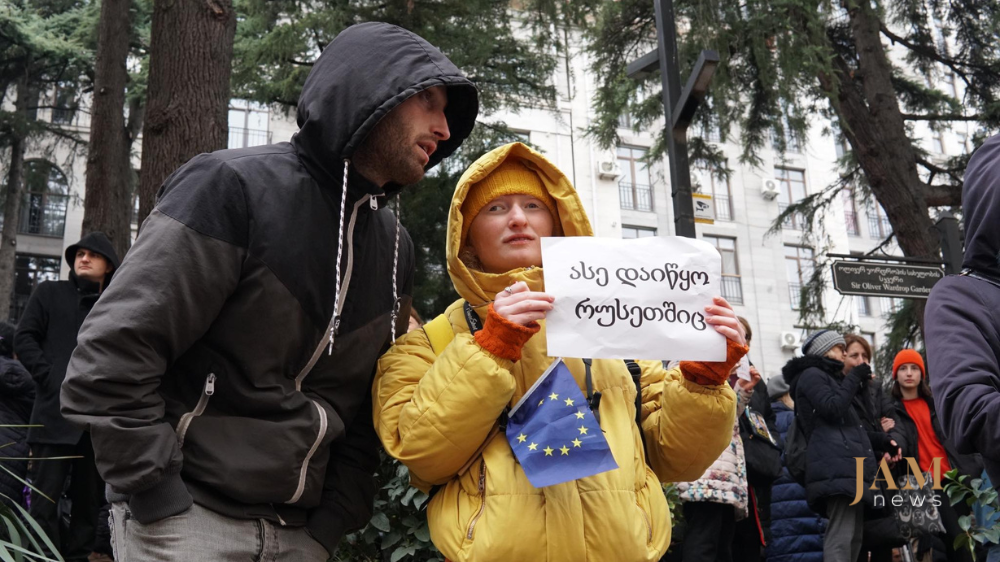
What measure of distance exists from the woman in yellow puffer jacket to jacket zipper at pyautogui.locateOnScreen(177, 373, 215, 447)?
49cm

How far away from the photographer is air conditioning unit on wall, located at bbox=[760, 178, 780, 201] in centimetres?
3731

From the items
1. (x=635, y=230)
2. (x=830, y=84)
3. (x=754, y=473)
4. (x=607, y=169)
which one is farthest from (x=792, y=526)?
(x=635, y=230)

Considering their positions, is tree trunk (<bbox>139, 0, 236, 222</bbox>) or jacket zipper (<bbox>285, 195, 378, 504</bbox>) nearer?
jacket zipper (<bbox>285, 195, 378, 504</bbox>)

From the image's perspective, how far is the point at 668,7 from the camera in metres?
8.14

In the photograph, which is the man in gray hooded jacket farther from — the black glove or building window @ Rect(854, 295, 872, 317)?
building window @ Rect(854, 295, 872, 317)

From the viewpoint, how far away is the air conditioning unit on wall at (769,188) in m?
37.3

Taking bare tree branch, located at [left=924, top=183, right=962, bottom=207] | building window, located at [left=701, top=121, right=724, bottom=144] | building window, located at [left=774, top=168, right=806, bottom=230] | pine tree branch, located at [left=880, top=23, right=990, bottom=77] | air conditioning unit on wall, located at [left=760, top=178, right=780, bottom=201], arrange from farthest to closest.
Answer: building window, located at [left=774, top=168, right=806, bottom=230]
air conditioning unit on wall, located at [left=760, top=178, right=780, bottom=201]
pine tree branch, located at [left=880, top=23, right=990, bottom=77]
building window, located at [left=701, top=121, right=724, bottom=144]
bare tree branch, located at [left=924, top=183, right=962, bottom=207]

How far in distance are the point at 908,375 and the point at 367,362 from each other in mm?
6592

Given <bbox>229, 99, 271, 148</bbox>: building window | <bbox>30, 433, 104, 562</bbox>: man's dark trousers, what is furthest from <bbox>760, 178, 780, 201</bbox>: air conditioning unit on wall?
<bbox>30, 433, 104, 562</bbox>: man's dark trousers

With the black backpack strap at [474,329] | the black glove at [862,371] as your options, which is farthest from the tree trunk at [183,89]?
the black glove at [862,371]

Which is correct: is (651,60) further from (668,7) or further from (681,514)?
(681,514)

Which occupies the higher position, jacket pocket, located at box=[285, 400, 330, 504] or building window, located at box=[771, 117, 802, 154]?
building window, located at box=[771, 117, 802, 154]

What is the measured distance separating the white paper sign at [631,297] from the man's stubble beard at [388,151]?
51 cm

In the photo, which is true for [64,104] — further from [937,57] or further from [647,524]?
[647,524]
